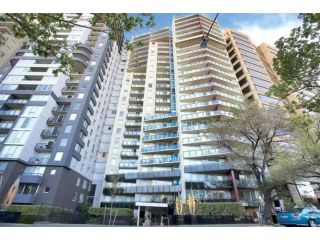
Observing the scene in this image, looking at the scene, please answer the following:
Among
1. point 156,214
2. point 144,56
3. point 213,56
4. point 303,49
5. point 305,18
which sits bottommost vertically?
point 156,214

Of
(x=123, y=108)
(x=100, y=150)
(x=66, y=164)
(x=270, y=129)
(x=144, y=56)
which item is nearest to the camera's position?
(x=270, y=129)

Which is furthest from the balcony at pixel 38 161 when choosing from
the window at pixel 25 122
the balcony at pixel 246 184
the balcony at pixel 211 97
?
the balcony at pixel 246 184

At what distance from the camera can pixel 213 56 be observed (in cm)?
5259

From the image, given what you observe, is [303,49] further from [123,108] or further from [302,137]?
[123,108]

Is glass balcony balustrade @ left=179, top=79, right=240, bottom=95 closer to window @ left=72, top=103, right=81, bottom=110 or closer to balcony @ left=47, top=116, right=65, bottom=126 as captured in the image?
window @ left=72, top=103, right=81, bottom=110

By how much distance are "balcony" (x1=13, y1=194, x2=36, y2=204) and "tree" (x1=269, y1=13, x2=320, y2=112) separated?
29.4m

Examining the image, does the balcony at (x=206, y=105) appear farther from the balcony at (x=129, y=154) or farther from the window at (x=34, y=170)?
the window at (x=34, y=170)

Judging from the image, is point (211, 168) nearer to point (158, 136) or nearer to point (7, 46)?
point (158, 136)

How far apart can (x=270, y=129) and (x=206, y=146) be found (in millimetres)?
17244

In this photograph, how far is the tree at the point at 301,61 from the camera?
9852 millimetres

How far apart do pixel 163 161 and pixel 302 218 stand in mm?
25880

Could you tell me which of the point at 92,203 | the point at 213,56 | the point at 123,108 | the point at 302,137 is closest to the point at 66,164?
the point at 92,203

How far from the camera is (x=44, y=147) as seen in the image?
102 feet

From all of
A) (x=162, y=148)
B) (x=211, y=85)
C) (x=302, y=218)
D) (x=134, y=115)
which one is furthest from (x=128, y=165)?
(x=302, y=218)
